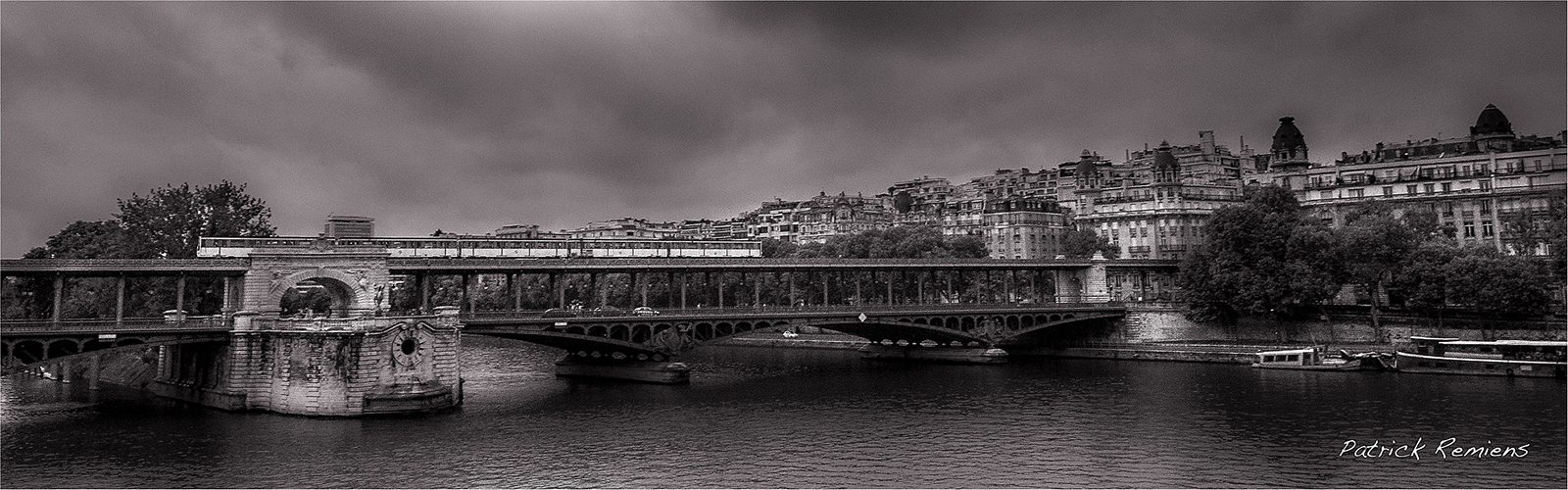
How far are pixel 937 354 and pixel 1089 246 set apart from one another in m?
45.5

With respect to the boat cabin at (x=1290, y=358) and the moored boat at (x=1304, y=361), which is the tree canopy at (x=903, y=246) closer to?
the boat cabin at (x=1290, y=358)

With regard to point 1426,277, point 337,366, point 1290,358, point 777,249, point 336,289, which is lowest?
point 1290,358

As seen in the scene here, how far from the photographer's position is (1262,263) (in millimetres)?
86250

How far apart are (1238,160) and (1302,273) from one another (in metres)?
90.6

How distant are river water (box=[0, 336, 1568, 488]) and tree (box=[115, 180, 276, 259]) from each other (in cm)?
1282

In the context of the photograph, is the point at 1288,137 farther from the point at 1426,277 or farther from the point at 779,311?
the point at 779,311

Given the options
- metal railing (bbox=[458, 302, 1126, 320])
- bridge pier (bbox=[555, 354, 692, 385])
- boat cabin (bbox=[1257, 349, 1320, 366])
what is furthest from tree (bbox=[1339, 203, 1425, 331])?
bridge pier (bbox=[555, 354, 692, 385])

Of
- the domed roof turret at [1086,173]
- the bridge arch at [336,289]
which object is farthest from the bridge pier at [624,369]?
the domed roof turret at [1086,173]

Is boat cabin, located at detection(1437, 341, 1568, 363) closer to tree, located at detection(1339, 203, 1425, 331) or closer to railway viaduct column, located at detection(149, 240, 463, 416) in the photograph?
tree, located at detection(1339, 203, 1425, 331)

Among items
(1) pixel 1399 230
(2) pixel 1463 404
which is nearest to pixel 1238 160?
(1) pixel 1399 230

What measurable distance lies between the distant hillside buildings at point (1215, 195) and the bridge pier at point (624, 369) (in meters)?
60.8

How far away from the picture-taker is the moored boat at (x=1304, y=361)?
2884 inches

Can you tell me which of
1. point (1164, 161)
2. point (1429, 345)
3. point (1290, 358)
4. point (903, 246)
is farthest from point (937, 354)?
point (1164, 161)

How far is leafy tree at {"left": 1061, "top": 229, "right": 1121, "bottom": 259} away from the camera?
12950 centimetres
